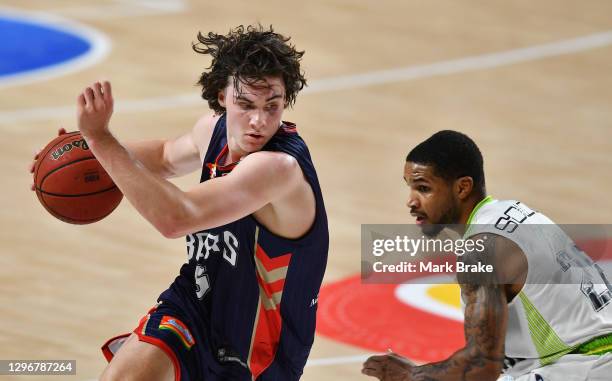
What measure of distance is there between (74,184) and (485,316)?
2242mm

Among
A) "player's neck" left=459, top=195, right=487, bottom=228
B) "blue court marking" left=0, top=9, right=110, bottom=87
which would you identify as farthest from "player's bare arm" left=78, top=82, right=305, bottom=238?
"blue court marking" left=0, top=9, right=110, bottom=87

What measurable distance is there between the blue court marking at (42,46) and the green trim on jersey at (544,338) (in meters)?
8.75

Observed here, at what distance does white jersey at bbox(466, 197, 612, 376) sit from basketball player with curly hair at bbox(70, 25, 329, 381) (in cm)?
91

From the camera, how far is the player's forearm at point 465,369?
18.6 ft

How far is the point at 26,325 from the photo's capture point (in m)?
8.76

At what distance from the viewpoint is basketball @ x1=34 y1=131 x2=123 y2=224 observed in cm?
688

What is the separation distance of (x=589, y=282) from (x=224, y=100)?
1889 mm

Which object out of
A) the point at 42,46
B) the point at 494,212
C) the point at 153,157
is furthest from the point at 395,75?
the point at 494,212

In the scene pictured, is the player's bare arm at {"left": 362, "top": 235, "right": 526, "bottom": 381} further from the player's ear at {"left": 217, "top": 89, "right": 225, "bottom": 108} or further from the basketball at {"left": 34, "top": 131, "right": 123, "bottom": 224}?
the basketball at {"left": 34, "top": 131, "right": 123, "bottom": 224}

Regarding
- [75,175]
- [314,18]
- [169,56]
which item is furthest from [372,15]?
[75,175]

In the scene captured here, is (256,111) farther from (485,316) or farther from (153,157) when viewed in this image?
(485,316)

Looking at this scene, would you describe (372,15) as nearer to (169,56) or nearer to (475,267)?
(169,56)

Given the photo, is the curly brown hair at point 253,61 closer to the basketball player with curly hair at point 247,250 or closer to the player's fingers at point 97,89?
the basketball player with curly hair at point 247,250

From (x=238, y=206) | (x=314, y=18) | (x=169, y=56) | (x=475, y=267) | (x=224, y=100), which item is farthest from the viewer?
(x=314, y=18)
